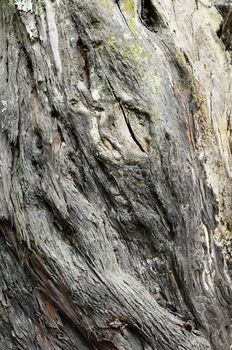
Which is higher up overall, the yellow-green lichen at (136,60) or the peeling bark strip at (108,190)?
the yellow-green lichen at (136,60)

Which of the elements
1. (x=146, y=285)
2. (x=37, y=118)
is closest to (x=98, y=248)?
(x=146, y=285)

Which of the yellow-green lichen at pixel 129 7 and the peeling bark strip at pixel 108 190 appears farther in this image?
the yellow-green lichen at pixel 129 7

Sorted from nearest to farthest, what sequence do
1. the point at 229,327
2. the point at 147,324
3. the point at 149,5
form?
the point at 147,324 < the point at 229,327 < the point at 149,5

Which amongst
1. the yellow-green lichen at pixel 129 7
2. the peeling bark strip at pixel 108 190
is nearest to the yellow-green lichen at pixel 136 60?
the peeling bark strip at pixel 108 190

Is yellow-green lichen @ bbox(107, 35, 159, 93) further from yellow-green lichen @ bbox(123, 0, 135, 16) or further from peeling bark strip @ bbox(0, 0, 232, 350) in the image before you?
yellow-green lichen @ bbox(123, 0, 135, 16)

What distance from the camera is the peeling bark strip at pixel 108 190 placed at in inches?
113

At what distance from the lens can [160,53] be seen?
310 cm

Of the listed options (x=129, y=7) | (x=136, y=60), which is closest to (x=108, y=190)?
(x=136, y=60)

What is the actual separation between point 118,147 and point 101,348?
→ 38.3 inches

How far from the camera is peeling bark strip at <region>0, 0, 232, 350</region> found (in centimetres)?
287

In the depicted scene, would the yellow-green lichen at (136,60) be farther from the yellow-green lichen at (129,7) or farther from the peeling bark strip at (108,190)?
the yellow-green lichen at (129,7)

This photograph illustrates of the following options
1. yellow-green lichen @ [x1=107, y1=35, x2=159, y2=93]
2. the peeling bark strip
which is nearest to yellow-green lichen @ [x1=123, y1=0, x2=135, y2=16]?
the peeling bark strip

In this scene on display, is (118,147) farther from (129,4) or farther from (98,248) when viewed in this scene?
(129,4)

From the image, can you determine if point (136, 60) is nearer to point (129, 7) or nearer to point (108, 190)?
point (129, 7)
